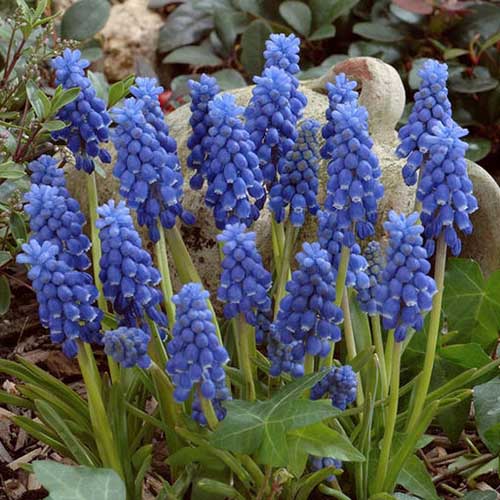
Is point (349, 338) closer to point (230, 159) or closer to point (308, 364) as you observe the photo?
point (308, 364)

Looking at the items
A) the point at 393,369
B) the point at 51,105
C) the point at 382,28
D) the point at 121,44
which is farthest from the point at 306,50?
A: the point at 393,369

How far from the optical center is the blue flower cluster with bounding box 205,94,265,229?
2111mm

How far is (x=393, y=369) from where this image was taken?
2.20m

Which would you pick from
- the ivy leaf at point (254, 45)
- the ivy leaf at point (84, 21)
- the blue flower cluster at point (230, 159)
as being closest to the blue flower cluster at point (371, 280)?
the blue flower cluster at point (230, 159)

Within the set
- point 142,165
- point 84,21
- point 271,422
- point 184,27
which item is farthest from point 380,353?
point 184,27

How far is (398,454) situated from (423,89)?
86 centimetres

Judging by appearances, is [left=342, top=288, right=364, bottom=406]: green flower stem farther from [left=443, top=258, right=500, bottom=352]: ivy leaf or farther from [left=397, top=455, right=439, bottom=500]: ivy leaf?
[left=443, top=258, right=500, bottom=352]: ivy leaf

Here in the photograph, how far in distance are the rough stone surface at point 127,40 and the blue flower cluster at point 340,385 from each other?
3.03 m

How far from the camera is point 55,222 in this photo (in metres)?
2.10

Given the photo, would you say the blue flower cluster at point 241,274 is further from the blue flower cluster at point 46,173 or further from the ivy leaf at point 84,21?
the ivy leaf at point 84,21

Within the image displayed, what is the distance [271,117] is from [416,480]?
998 mm

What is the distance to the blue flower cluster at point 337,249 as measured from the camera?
2159mm

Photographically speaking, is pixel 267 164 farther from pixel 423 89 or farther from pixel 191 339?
pixel 191 339

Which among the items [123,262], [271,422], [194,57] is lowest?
[194,57]
